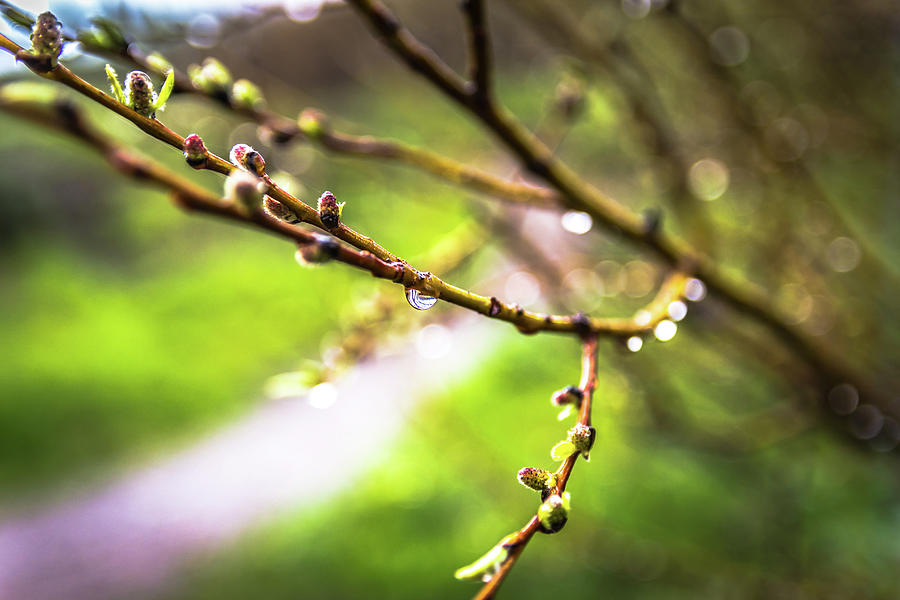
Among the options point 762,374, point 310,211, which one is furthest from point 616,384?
point 310,211

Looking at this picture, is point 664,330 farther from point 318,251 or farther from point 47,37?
point 47,37

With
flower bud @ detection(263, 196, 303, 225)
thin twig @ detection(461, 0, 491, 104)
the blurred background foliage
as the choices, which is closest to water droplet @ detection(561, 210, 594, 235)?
the blurred background foliage

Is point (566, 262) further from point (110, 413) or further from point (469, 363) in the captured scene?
point (110, 413)

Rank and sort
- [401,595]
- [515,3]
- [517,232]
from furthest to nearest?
[401,595], [517,232], [515,3]

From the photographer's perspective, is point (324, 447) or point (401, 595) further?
point (324, 447)

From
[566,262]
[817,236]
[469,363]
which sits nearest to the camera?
[817,236]

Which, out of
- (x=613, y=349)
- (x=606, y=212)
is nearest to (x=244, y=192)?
(x=606, y=212)

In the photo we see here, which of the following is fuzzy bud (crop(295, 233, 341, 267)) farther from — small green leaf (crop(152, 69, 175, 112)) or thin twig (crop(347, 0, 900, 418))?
thin twig (crop(347, 0, 900, 418))

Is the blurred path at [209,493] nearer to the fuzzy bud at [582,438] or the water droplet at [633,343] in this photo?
the water droplet at [633,343]
